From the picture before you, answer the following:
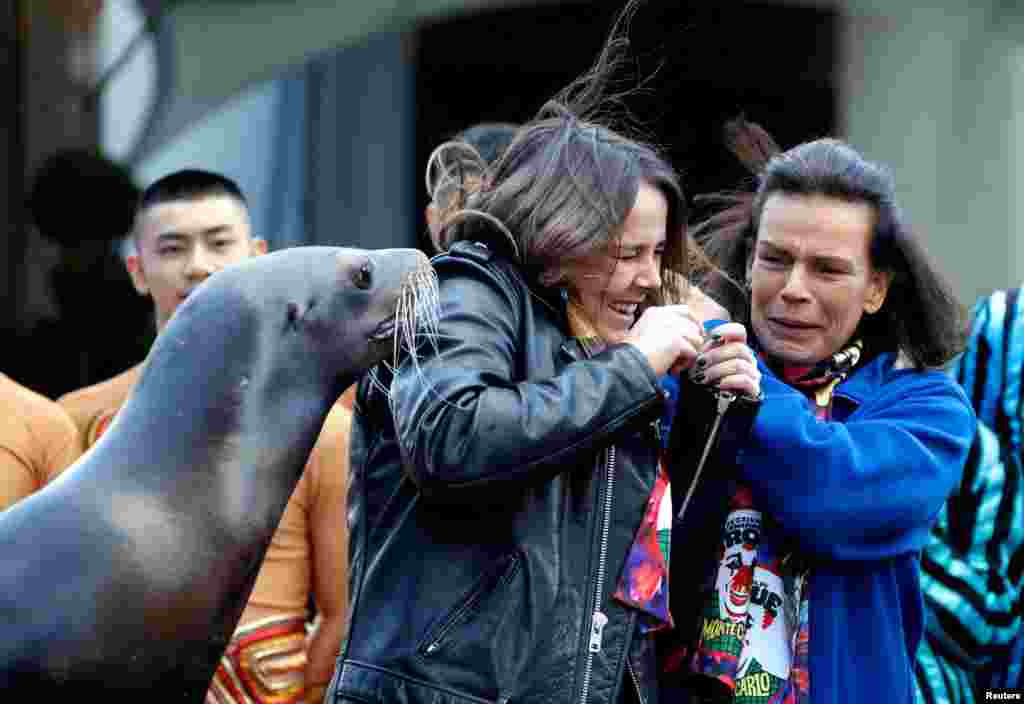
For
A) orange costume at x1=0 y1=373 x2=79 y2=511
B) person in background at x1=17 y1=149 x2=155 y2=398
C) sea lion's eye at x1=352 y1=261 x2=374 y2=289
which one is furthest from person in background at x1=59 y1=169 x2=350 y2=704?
person in background at x1=17 y1=149 x2=155 y2=398

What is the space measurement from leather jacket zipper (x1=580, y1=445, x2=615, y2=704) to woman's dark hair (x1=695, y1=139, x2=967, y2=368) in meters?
0.75

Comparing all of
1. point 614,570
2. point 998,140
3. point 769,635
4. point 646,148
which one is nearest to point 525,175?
point 646,148

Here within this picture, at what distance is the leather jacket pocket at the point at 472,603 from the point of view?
2514 millimetres

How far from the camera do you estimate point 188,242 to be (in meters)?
4.48

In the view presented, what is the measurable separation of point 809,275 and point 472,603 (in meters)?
0.97

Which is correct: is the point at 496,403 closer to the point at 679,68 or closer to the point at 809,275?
the point at 809,275

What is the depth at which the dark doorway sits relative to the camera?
6754 millimetres

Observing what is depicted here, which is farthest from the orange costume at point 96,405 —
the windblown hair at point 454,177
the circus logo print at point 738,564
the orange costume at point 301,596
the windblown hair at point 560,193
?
the circus logo print at point 738,564

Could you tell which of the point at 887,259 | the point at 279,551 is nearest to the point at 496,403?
the point at 887,259

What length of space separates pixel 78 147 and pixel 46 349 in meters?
0.76

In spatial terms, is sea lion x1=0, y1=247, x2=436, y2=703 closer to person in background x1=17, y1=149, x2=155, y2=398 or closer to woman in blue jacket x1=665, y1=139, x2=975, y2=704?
woman in blue jacket x1=665, y1=139, x2=975, y2=704

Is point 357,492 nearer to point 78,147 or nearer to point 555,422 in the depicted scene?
point 555,422

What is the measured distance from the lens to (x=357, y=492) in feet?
8.93

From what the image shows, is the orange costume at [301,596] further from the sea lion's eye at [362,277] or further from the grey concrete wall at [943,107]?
the grey concrete wall at [943,107]
